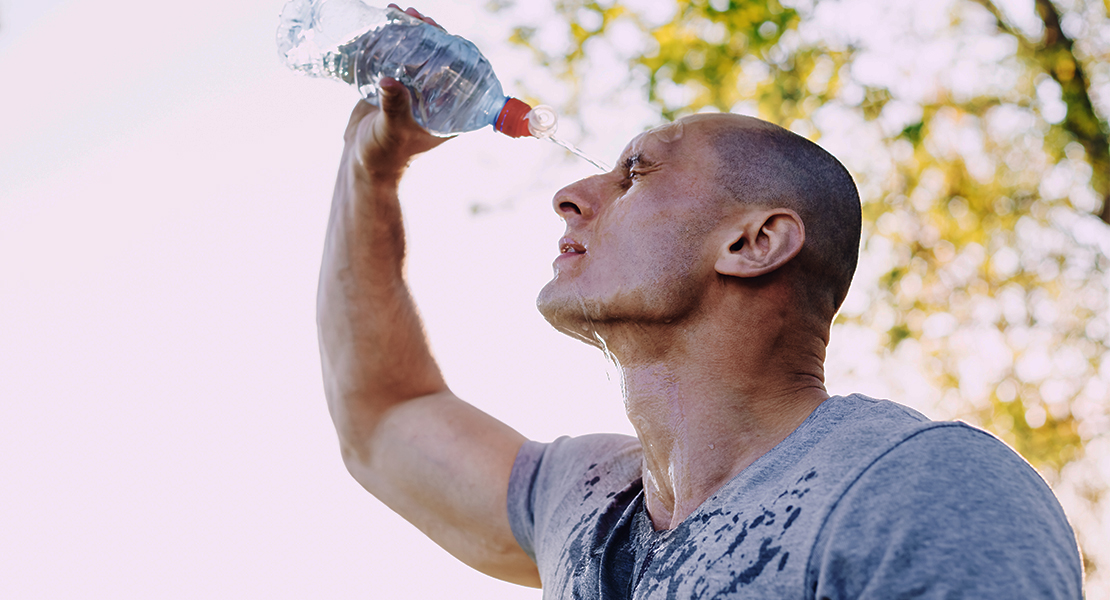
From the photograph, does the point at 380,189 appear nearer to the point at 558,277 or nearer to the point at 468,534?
the point at 558,277

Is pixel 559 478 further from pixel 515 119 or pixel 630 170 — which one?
pixel 515 119

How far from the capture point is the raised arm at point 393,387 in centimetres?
205

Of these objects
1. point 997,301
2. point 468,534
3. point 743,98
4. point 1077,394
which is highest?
point 743,98

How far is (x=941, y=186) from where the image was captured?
166 inches

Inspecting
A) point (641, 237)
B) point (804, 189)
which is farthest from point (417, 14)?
point (804, 189)

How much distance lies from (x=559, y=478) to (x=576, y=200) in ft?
1.97

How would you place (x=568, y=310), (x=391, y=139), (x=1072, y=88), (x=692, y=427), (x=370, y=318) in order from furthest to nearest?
1. (x=1072, y=88)
2. (x=370, y=318)
3. (x=391, y=139)
4. (x=568, y=310)
5. (x=692, y=427)

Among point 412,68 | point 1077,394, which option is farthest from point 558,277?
point 1077,394

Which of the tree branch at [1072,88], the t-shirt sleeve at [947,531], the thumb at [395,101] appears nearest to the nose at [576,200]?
the thumb at [395,101]

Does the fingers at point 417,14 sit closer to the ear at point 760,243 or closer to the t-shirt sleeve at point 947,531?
the ear at point 760,243

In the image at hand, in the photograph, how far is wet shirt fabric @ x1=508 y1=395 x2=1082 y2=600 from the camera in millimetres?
969

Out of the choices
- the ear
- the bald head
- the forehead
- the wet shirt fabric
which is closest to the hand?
the forehead

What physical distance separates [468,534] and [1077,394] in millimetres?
3427

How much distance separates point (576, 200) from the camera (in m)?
1.78
